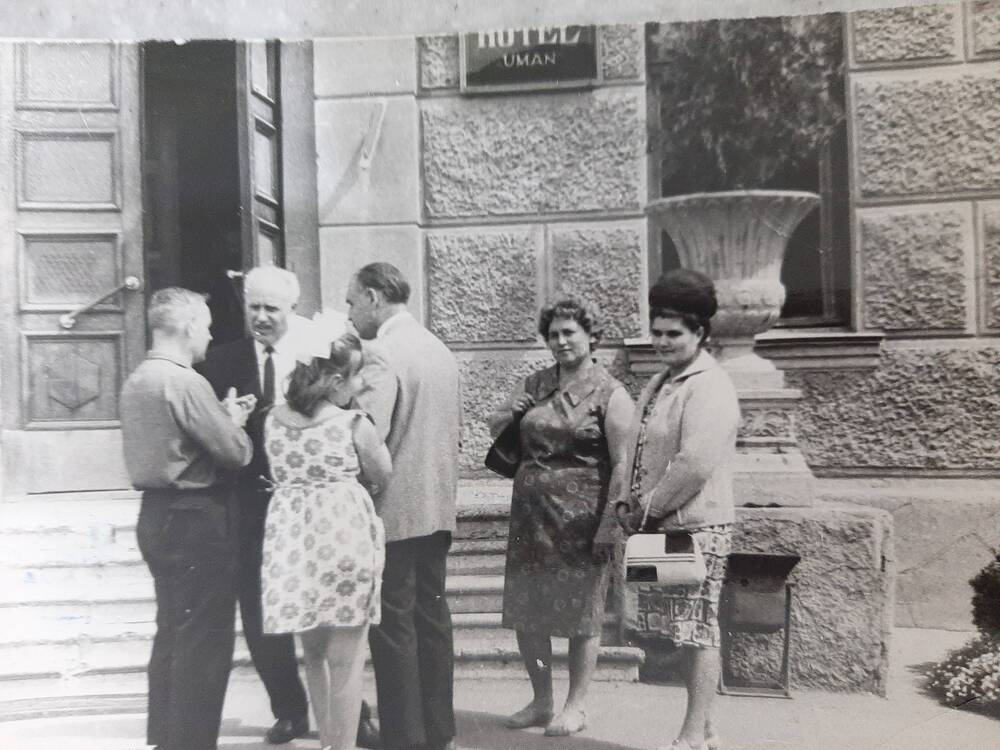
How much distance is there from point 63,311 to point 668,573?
82.5 inches

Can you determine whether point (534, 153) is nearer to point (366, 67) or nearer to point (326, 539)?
point (366, 67)

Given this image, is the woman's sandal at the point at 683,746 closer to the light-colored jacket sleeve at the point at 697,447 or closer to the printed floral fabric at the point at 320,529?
the light-colored jacket sleeve at the point at 697,447

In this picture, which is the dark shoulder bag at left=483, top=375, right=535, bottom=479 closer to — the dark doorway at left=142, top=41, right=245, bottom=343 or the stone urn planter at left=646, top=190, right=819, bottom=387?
the stone urn planter at left=646, top=190, right=819, bottom=387

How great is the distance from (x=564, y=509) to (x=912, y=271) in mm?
1394

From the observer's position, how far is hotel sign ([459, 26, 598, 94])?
2.83m

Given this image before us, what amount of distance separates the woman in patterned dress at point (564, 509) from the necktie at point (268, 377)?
0.75m

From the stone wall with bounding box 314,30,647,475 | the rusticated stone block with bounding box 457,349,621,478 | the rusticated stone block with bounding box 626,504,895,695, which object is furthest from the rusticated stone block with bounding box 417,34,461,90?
the rusticated stone block with bounding box 626,504,895,695

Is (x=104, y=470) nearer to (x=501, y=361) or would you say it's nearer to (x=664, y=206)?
(x=501, y=361)

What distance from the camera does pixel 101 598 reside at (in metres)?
2.81

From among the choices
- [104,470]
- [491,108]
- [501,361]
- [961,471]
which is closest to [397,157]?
[491,108]

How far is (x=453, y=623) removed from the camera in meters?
2.82

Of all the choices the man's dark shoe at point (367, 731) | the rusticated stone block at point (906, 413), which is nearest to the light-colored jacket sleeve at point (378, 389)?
the man's dark shoe at point (367, 731)

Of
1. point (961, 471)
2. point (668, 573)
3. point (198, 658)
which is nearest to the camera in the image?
point (668, 573)

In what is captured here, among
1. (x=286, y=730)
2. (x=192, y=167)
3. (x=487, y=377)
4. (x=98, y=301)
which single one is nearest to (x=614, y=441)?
(x=487, y=377)
